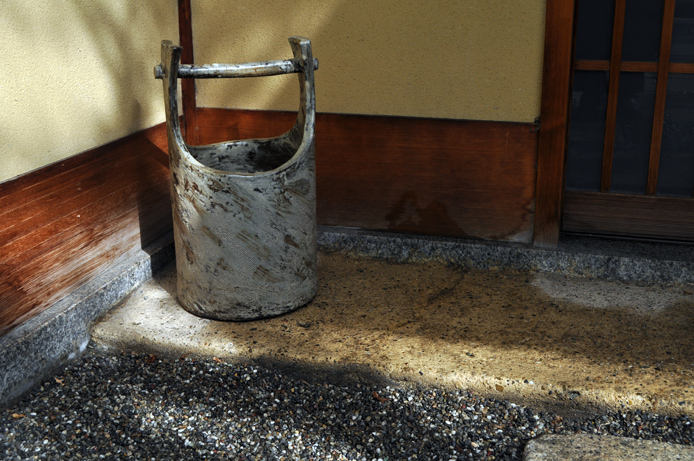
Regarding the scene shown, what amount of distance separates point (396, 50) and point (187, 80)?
1087 millimetres

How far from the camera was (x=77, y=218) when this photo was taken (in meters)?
2.83

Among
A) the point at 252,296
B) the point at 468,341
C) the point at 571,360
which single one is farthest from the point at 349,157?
the point at 571,360

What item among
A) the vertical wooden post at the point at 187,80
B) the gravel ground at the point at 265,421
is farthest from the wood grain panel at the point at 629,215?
the vertical wooden post at the point at 187,80

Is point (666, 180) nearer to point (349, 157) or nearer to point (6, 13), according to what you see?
point (349, 157)

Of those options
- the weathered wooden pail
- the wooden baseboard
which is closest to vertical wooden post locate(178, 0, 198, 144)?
the wooden baseboard

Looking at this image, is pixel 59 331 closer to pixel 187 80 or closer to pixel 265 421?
pixel 265 421

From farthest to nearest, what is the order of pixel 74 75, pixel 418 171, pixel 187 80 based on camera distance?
pixel 187 80
pixel 418 171
pixel 74 75

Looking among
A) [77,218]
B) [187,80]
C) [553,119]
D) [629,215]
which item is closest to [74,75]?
[77,218]

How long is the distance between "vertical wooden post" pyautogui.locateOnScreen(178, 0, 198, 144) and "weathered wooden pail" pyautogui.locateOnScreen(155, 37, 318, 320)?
0.77 meters

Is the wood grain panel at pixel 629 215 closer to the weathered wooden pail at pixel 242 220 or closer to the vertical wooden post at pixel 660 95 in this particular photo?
the vertical wooden post at pixel 660 95

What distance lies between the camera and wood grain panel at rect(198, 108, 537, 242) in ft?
10.9

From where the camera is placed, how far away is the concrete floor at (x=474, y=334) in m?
2.45

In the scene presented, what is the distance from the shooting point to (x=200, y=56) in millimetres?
3557

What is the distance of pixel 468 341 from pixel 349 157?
3.95 ft
